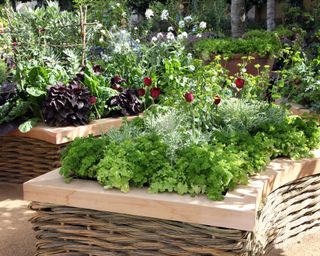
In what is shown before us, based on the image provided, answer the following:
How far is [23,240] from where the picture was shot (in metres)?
3.29

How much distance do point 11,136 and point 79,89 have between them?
744 millimetres

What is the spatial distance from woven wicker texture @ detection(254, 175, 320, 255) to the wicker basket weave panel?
337 millimetres

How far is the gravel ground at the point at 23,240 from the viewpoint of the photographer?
311 centimetres

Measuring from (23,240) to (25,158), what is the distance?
3.81 feet

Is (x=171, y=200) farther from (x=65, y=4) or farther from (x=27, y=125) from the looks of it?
(x=65, y=4)

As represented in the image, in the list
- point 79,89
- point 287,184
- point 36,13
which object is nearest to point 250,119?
point 287,184

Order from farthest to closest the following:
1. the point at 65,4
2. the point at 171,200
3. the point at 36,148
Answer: the point at 65,4
the point at 36,148
the point at 171,200

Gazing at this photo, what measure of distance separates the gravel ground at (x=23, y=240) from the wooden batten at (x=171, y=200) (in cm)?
61

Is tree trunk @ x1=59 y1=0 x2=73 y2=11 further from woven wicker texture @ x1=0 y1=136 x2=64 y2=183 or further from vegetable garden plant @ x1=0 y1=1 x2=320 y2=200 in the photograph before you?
woven wicker texture @ x1=0 y1=136 x2=64 y2=183

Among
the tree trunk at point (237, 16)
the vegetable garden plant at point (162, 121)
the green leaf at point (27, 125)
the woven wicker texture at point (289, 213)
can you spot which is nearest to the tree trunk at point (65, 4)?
the tree trunk at point (237, 16)

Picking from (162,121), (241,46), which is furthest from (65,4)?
(162,121)

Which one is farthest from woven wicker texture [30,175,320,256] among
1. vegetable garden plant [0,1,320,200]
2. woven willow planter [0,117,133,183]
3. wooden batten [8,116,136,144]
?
woven willow planter [0,117,133,183]

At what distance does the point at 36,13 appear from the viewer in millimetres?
6875

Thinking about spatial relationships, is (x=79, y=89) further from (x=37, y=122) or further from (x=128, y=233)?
(x=128, y=233)
